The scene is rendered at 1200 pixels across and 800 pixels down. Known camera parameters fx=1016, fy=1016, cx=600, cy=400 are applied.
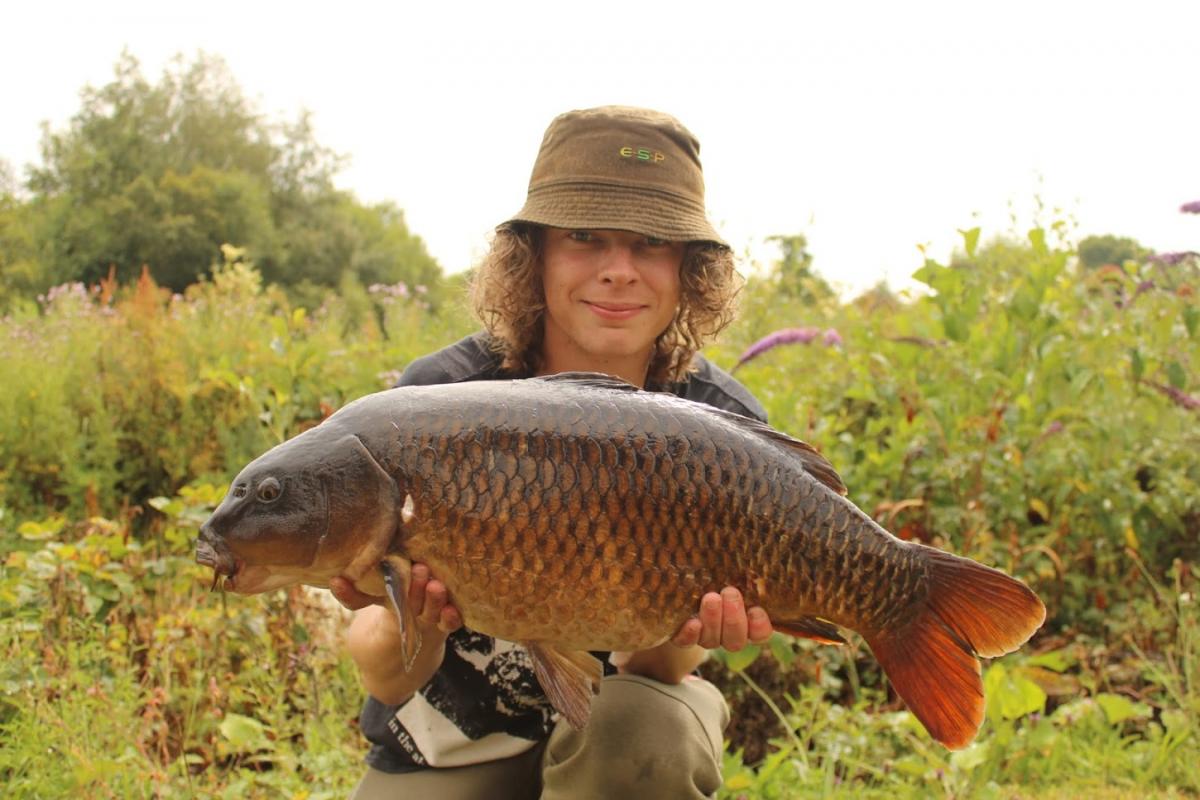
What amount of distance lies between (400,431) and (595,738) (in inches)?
33.6

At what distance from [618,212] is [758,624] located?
853 millimetres

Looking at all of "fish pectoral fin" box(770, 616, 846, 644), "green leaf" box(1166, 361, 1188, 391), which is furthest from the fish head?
"green leaf" box(1166, 361, 1188, 391)

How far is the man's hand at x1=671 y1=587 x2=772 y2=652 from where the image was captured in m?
1.50

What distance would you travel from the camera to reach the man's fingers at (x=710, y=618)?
4.89 feet

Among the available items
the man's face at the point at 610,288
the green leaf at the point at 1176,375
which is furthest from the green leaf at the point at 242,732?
the green leaf at the point at 1176,375

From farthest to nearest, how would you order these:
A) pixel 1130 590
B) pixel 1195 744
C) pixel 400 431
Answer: pixel 1130 590 < pixel 1195 744 < pixel 400 431

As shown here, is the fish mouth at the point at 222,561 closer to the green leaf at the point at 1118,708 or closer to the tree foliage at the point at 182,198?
the green leaf at the point at 1118,708

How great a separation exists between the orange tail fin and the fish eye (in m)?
0.91

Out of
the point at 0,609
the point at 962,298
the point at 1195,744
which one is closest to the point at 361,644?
the point at 0,609

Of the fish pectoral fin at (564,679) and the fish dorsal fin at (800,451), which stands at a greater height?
the fish dorsal fin at (800,451)

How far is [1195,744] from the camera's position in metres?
2.53

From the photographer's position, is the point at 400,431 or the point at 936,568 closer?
the point at 400,431

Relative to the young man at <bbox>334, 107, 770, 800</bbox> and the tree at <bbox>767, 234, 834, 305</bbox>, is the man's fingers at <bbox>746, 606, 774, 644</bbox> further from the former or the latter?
the tree at <bbox>767, 234, 834, 305</bbox>

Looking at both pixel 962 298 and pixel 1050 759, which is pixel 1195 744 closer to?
pixel 1050 759
